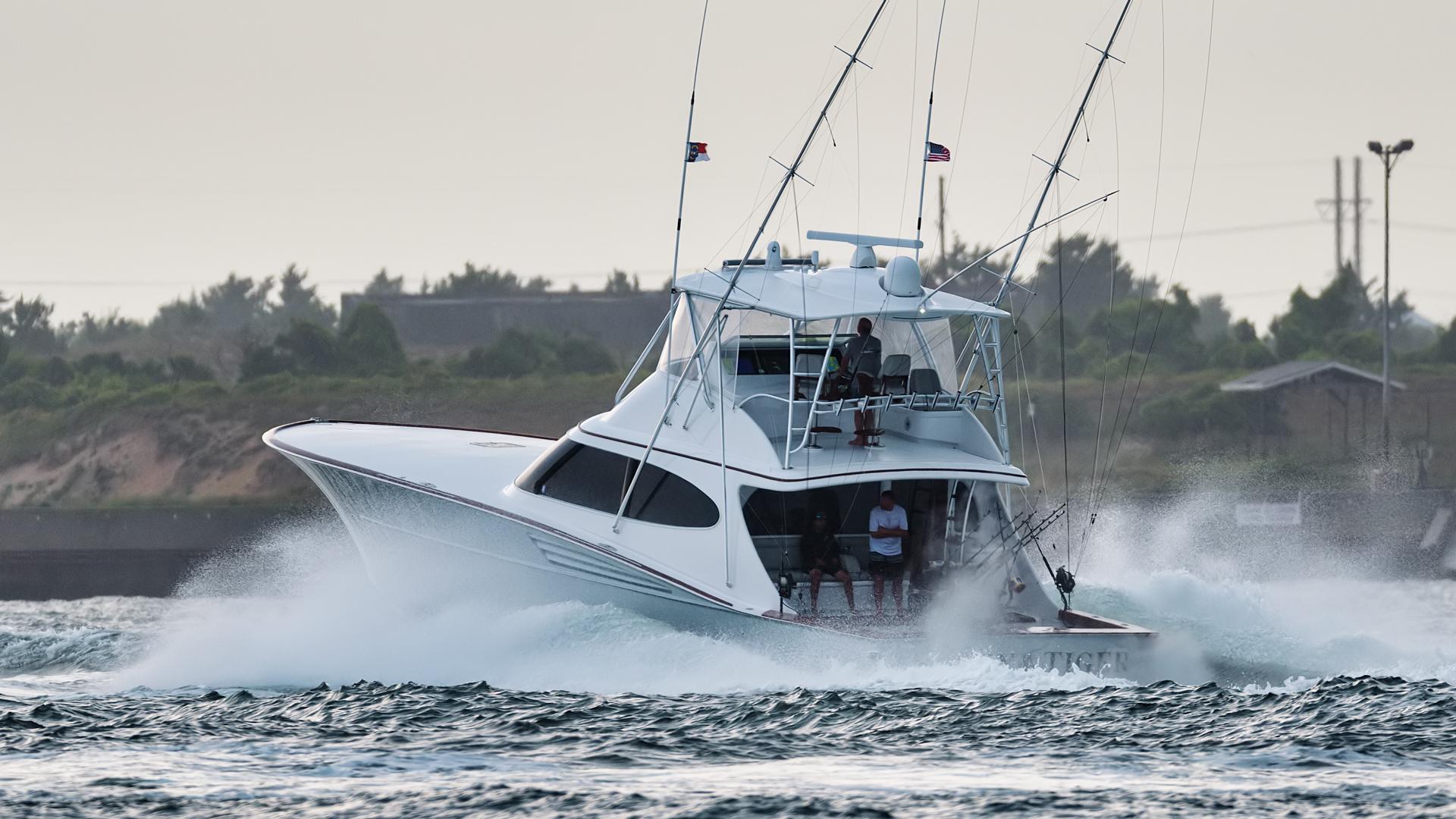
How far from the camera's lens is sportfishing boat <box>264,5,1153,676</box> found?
14.8 metres

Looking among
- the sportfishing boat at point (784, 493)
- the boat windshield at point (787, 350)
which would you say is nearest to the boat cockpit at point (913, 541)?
the sportfishing boat at point (784, 493)

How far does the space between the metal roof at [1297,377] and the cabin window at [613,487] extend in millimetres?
35577

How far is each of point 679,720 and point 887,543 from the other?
292 cm

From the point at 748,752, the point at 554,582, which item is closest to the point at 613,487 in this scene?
the point at 554,582

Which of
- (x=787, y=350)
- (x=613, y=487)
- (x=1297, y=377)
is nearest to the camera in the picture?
(x=613, y=487)

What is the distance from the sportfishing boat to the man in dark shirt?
0.04 metres

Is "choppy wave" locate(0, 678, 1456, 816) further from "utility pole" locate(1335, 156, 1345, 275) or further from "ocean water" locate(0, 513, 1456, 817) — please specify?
"utility pole" locate(1335, 156, 1345, 275)

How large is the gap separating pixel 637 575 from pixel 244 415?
33.3 metres

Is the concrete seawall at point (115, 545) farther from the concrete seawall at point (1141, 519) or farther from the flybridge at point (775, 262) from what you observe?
the flybridge at point (775, 262)

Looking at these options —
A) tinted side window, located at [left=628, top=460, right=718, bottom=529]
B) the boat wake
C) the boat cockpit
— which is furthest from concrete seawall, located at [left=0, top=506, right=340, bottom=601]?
the boat cockpit

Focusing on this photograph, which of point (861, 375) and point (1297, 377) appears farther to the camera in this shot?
point (1297, 377)

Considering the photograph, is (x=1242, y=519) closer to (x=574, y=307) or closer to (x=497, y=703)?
(x=497, y=703)

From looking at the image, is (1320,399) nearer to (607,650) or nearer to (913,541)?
(913,541)

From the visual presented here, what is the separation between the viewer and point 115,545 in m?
33.9
